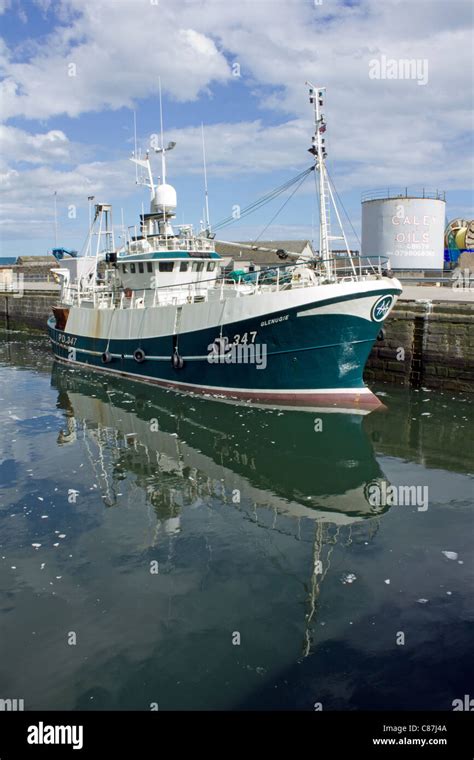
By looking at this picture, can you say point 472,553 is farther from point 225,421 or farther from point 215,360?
point 215,360

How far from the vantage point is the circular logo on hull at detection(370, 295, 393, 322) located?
53.9 ft

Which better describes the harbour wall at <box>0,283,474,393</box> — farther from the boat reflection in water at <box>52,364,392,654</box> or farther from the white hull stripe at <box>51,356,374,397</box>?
the boat reflection in water at <box>52,364,392,654</box>

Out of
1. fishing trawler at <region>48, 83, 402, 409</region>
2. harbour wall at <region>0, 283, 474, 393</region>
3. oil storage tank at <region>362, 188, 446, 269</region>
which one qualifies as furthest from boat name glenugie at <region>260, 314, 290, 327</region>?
oil storage tank at <region>362, 188, 446, 269</region>

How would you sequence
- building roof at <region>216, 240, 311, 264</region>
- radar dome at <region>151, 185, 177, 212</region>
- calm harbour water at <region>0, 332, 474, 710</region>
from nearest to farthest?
1. calm harbour water at <region>0, 332, 474, 710</region>
2. radar dome at <region>151, 185, 177, 212</region>
3. building roof at <region>216, 240, 311, 264</region>

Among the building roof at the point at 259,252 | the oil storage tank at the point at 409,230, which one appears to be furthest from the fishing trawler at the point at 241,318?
the building roof at the point at 259,252

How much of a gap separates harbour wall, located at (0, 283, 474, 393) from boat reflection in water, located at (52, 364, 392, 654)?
482 cm

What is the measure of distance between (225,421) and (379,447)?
4.51 m

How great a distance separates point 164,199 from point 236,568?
61.9 ft

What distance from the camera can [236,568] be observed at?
8.27m

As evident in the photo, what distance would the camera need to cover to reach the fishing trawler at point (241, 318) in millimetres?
16594

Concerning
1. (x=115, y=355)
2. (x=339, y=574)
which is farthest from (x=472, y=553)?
(x=115, y=355)

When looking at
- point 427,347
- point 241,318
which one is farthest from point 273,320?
point 427,347

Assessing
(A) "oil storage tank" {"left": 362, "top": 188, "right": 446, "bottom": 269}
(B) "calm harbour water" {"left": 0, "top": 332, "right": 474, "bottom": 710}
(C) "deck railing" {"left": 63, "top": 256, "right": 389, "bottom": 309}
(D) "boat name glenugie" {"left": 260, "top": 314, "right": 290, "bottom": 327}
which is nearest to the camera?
(B) "calm harbour water" {"left": 0, "top": 332, "right": 474, "bottom": 710}

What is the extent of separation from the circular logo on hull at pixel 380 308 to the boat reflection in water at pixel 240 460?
9.58ft
